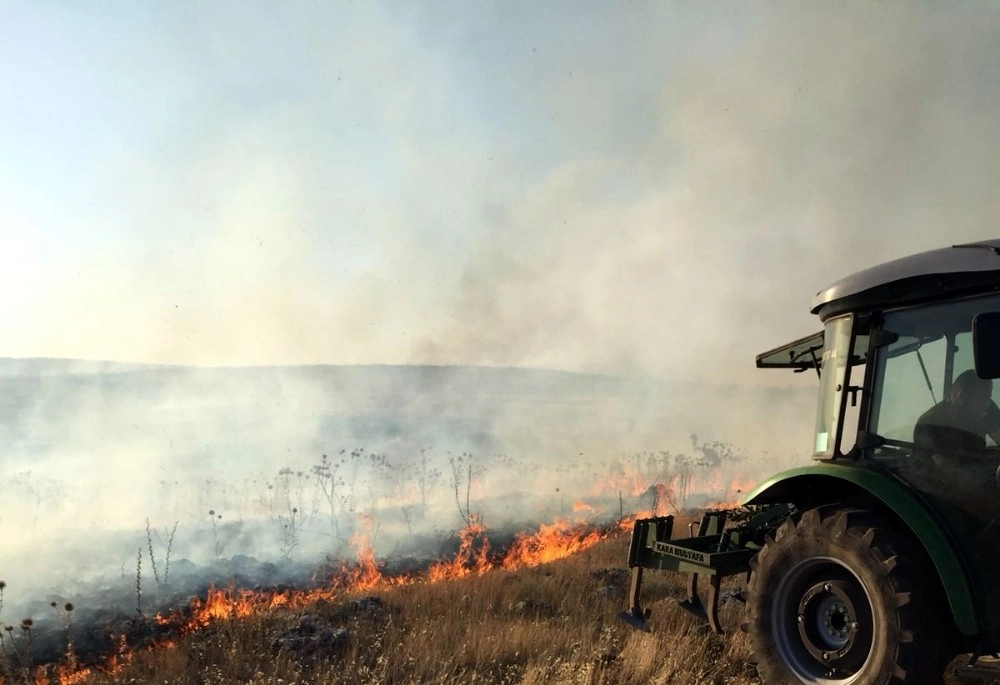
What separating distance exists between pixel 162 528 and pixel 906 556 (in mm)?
13344

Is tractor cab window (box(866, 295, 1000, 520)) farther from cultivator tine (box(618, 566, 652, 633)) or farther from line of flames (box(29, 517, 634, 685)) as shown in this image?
line of flames (box(29, 517, 634, 685))

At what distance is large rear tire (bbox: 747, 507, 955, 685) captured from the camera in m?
3.72

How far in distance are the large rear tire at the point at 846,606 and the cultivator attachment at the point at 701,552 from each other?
59cm

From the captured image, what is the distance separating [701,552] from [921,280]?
245 cm

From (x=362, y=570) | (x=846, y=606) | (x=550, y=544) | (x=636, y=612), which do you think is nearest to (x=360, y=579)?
(x=362, y=570)

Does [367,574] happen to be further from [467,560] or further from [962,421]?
[962,421]

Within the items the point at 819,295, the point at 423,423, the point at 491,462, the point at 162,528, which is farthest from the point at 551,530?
the point at 819,295

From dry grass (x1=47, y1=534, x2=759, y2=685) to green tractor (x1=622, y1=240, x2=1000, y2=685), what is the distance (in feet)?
3.49

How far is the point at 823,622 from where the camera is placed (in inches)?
169

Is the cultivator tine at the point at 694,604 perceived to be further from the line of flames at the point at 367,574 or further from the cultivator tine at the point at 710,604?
the line of flames at the point at 367,574

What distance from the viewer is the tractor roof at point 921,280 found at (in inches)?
155

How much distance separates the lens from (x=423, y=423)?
794 inches


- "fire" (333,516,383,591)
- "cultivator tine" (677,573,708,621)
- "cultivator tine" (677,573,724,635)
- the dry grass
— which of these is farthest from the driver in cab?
"fire" (333,516,383,591)

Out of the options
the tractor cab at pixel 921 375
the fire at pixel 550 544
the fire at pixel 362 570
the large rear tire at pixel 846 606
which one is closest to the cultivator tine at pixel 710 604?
the large rear tire at pixel 846 606
